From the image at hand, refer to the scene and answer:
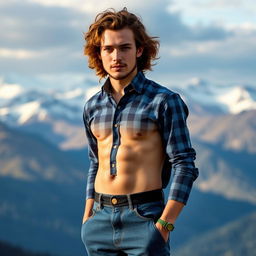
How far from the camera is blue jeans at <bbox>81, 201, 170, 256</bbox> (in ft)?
27.3

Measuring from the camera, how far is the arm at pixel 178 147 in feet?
27.5

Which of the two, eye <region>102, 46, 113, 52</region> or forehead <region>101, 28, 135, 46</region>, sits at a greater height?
forehead <region>101, 28, 135, 46</region>

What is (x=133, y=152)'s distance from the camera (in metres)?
8.66

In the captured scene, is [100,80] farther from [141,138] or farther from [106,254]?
[106,254]

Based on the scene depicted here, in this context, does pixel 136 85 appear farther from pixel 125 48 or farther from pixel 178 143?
pixel 178 143

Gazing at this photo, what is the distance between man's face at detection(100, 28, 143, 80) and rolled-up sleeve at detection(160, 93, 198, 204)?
708 mm

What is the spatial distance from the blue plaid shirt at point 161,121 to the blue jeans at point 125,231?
16.8 inches

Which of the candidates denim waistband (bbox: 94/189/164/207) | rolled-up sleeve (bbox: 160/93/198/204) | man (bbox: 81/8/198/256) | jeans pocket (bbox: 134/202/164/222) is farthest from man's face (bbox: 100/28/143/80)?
jeans pocket (bbox: 134/202/164/222)

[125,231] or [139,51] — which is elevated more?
[139,51]

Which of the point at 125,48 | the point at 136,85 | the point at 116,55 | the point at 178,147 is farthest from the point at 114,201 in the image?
the point at 125,48

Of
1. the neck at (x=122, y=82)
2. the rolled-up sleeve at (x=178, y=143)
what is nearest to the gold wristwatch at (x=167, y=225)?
the rolled-up sleeve at (x=178, y=143)

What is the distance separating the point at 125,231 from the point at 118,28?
249 centimetres

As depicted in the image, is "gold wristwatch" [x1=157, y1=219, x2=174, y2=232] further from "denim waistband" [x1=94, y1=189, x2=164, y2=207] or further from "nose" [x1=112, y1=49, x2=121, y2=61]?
"nose" [x1=112, y1=49, x2=121, y2=61]

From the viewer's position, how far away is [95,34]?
29.7ft
